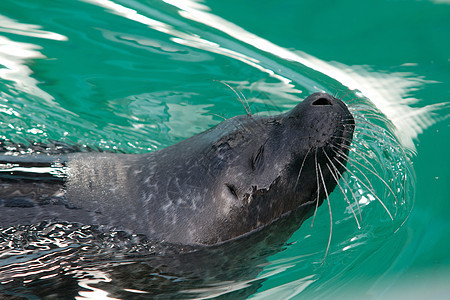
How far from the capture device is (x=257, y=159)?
128 inches

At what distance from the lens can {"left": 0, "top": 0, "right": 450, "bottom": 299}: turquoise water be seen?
514 centimetres

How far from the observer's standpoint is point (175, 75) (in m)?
5.88

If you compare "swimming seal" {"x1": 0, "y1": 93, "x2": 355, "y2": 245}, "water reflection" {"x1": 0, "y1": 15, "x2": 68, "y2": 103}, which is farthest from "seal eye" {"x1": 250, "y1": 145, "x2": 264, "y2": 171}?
"water reflection" {"x1": 0, "y1": 15, "x2": 68, "y2": 103}

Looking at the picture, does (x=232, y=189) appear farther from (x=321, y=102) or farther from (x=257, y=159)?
(x=321, y=102)

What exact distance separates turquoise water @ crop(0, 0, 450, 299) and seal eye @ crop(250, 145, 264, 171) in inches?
63.7

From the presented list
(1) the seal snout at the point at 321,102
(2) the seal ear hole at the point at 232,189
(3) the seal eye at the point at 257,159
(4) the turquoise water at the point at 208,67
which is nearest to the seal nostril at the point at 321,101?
(1) the seal snout at the point at 321,102

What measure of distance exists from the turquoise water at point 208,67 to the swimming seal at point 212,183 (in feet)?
4.67

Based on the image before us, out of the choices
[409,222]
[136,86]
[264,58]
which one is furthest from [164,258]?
[264,58]

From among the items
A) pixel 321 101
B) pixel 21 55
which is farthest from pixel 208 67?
pixel 321 101

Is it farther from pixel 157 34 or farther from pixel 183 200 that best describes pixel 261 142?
pixel 157 34

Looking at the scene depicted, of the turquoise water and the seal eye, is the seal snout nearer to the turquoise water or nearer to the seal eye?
the seal eye

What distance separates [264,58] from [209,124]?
3.92 feet

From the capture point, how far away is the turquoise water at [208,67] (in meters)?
5.14

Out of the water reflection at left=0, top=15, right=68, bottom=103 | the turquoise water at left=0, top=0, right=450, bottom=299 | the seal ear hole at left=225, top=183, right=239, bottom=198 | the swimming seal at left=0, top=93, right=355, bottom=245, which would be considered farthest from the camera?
the water reflection at left=0, top=15, right=68, bottom=103
